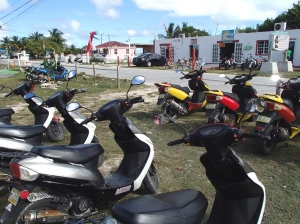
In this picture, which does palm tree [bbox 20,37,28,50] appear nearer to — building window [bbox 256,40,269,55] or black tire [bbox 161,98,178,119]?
building window [bbox 256,40,269,55]

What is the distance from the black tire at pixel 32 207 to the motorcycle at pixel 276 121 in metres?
3.05

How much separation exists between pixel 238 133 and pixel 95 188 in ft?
5.04

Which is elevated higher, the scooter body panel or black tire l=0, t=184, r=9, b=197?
the scooter body panel

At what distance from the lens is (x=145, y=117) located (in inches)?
279

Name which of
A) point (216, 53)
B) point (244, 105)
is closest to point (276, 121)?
point (244, 105)

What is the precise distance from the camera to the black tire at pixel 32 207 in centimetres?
239

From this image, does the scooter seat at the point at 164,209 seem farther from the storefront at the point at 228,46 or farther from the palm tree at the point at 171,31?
the palm tree at the point at 171,31

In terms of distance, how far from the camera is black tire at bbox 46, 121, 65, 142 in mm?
5301

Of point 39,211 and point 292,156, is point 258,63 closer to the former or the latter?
point 292,156

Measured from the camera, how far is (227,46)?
27.4 metres

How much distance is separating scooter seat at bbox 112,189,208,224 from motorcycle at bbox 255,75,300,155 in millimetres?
2625

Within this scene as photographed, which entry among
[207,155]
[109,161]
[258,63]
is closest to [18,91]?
[109,161]

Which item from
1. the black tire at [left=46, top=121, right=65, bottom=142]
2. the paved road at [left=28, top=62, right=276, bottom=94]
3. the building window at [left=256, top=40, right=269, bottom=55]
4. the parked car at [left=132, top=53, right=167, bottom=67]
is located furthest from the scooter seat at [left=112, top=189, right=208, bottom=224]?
the building window at [left=256, top=40, right=269, bottom=55]

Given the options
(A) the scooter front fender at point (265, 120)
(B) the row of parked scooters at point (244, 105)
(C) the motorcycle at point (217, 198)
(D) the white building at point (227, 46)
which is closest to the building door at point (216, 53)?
(D) the white building at point (227, 46)
